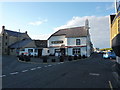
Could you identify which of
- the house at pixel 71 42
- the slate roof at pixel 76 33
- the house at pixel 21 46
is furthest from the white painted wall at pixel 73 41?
the house at pixel 21 46

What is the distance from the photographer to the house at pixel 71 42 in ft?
96.6

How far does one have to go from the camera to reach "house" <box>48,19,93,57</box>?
29450 mm

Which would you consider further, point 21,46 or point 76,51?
point 21,46

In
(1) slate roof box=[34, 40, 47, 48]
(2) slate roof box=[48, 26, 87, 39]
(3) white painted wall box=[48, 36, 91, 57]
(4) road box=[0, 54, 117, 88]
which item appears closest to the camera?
(4) road box=[0, 54, 117, 88]

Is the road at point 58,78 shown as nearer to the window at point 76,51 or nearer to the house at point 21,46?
the window at point 76,51

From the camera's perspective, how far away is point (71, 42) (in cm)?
3081

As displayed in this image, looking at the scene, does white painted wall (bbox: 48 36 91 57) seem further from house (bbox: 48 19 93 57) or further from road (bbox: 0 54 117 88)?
road (bbox: 0 54 117 88)

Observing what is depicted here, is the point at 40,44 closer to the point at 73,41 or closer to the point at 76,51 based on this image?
the point at 73,41

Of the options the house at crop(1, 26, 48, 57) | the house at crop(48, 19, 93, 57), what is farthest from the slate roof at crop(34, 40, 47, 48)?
the house at crop(48, 19, 93, 57)

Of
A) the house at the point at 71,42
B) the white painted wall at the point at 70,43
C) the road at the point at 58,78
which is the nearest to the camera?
the road at the point at 58,78

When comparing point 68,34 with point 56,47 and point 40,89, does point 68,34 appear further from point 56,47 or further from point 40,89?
point 40,89

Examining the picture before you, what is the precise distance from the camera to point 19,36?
4722 centimetres

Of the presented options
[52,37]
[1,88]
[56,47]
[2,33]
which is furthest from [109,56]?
[2,33]

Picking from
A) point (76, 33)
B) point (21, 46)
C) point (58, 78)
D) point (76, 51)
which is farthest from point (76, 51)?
point (58, 78)
